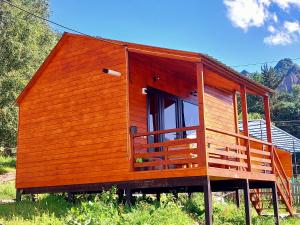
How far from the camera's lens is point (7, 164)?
2936 centimetres

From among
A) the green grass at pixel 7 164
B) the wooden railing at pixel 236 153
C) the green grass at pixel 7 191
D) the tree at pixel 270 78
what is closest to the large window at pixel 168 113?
the wooden railing at pixel 236 153

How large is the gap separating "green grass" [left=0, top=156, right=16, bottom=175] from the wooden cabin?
1227 cm

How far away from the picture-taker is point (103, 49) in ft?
46.1

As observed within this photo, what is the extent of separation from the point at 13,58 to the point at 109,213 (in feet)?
69.8

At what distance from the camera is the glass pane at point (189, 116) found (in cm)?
1650

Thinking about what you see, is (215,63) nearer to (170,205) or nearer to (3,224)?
(170,205)

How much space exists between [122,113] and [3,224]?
447cm

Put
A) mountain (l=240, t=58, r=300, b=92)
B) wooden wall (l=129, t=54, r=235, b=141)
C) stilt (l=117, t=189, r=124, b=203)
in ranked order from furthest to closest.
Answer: mountain (l=240, t=58, r=300, b=92) → wooden wall (l=129, t=54, r=235, b=141) → stilt (l=117, t=189, r=124, b=203)

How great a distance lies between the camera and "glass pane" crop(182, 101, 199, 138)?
54.1 feet

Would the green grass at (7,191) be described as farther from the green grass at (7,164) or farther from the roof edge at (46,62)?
the green grass at (7,164)

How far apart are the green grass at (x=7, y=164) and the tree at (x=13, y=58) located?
132 cm

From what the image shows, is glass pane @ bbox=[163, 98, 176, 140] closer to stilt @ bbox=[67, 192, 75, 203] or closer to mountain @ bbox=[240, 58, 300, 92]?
stilt @ bbox=[67, 192, 75, 203]

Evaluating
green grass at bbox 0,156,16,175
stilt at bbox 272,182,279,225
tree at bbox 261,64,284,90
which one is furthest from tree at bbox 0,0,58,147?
tree at bbox 261,64,284,90

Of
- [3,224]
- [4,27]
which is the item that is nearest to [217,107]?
[3,224]
